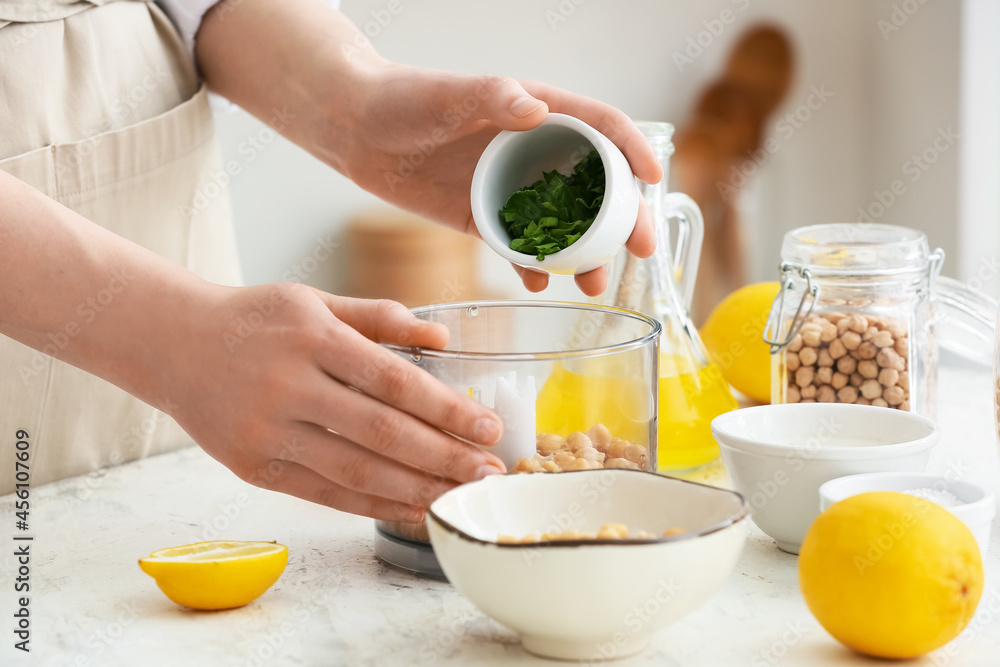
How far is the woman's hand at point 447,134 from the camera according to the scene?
77 cm

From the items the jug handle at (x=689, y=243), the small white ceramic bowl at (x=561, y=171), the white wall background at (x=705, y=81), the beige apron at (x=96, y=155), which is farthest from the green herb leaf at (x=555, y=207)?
the white wall background at (x=705, y=81)

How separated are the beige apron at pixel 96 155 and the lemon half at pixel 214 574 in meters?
0.36

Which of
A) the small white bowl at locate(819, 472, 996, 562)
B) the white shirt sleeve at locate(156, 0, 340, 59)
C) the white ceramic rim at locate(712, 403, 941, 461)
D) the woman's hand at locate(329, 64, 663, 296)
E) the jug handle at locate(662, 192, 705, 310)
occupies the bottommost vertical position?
the small white bowl at locate(819, 472, 996, 562)

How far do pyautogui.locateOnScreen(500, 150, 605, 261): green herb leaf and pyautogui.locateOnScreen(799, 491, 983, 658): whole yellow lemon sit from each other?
322 millimetres

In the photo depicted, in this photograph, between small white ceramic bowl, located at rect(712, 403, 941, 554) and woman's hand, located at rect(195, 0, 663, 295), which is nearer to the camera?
small white ceramic bowl, located at rect(712, 403, 941, 554)

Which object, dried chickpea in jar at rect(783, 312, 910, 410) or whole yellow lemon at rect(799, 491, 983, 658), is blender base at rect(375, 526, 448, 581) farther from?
dried chickpea in jar at rect(783, 312, 910, 410)

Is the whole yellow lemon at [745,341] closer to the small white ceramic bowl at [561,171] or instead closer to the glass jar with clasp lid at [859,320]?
the glass jar with clasp lid at [859,320]

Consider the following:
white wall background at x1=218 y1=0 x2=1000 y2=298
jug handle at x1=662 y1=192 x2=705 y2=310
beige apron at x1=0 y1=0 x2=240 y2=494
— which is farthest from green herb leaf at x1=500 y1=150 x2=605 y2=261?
white wall background at x1=218 y1=0 x2=1000 y2=298

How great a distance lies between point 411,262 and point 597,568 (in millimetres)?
2102

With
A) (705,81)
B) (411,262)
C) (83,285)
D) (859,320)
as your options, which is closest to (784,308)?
(859,320)

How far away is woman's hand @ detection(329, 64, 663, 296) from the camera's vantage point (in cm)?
77

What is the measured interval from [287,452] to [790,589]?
1.13 feet

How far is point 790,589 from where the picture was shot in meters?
0.62

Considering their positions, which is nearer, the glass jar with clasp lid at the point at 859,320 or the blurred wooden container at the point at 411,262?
the glass jar with clasp lid at the point at 859,320
